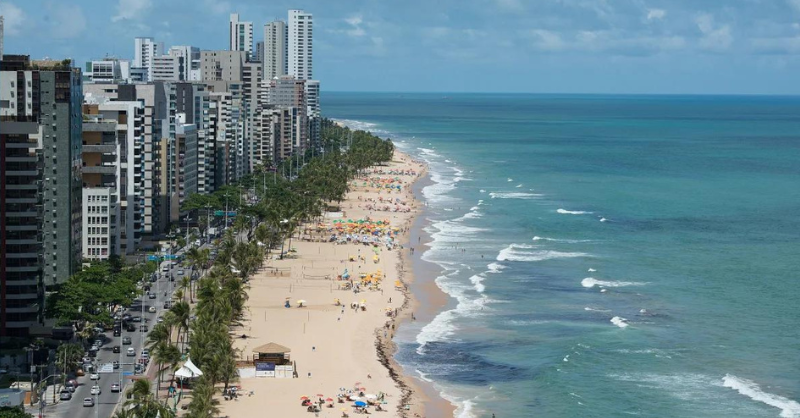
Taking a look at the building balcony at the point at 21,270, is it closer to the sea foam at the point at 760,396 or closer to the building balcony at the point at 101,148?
the building balcony at the point at 101,148

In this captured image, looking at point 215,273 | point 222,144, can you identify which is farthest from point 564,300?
point 222,144

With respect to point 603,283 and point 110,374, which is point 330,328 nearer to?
point 110,374

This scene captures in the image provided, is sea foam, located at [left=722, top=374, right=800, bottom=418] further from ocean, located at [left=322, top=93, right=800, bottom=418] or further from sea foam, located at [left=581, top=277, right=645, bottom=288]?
sea foam, located at [left=581, top=277, right=645, bottom=288]

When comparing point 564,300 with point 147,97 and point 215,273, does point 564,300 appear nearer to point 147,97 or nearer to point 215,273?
point 215,273

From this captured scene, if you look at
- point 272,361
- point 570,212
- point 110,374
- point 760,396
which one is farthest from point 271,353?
point 570,212

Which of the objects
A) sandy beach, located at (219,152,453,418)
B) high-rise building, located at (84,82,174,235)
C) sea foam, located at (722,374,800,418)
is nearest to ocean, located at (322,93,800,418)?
sea foam, located at (722,374,800,418)

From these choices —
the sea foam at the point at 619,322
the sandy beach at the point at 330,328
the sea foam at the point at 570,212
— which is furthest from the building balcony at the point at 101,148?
the sea foam at the point at 570,212
